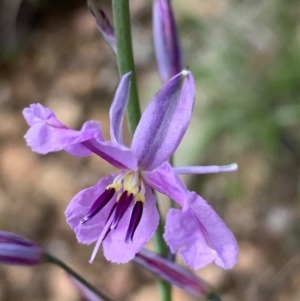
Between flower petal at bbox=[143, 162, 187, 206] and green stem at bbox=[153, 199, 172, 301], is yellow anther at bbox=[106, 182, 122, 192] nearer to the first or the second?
flower petal at bbox=[143, 162, 187, 206]

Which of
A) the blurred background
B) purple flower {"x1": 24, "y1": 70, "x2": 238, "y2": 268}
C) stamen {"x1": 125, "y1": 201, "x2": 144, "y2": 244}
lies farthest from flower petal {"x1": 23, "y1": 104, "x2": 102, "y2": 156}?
the blurred background

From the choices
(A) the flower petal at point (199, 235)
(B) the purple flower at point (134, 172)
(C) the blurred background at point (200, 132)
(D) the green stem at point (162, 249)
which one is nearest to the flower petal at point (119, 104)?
(B) the purple flower at point (134, 172)

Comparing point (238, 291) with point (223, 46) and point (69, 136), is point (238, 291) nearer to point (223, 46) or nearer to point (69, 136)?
point (223, 46)

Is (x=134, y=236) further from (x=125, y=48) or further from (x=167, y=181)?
(x=125, y=48)

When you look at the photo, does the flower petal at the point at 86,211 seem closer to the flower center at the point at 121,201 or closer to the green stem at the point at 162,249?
the flower center at the point at 121,201

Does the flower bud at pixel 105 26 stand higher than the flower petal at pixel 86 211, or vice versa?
the flower bud at pixel 105 26

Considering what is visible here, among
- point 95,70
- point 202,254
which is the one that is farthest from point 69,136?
point 95,70
